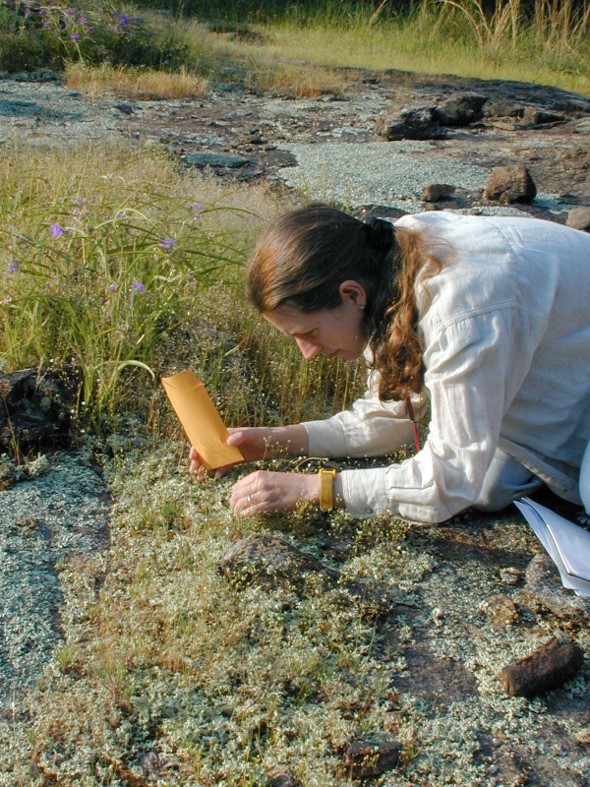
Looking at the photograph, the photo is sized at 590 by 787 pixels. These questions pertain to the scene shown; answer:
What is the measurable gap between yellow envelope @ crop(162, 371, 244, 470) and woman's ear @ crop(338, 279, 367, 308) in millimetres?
738

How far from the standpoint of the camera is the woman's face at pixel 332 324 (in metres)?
2.65

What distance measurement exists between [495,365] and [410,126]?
578cm

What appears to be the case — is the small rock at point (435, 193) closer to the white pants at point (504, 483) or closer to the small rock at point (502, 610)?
the white pants at point (504, 483)

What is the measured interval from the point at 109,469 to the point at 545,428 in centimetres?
148

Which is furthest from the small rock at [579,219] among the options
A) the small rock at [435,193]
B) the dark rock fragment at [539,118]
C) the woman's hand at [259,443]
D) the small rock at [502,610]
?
the dark rock fragment at [539,118]

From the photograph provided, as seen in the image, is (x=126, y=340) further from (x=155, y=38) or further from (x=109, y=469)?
(x=155, y=38)

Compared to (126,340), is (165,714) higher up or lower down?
lower down

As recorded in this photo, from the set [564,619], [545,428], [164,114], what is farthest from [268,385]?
[164,114]

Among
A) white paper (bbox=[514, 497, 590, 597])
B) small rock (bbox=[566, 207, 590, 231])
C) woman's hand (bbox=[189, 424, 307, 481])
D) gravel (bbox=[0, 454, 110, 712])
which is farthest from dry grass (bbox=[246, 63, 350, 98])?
white paper (bbox=[514, 497, 590, 597])

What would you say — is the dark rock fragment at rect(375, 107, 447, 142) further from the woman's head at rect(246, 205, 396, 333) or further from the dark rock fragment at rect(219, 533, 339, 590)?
the dark rock fragment at rect(219, 533, 339, 590)

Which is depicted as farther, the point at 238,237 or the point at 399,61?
the point at 399,61

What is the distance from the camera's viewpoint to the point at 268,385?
153 inches

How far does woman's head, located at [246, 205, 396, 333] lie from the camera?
2588 mm

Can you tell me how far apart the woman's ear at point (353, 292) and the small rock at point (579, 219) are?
2981 mm
